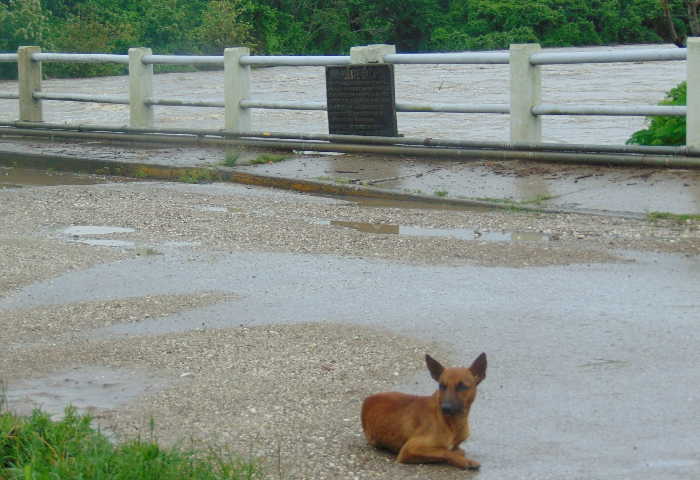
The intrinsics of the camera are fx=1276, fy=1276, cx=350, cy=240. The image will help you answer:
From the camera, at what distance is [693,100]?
39.4 feet

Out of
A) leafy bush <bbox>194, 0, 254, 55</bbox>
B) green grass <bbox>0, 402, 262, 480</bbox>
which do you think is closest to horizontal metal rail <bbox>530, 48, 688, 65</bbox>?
green grass <bbox>0, 402, 262, 480</bbox>

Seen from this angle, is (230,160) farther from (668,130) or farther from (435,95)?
(435,95)

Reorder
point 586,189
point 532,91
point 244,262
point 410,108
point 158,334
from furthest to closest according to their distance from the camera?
point 410,108 < point 532,91 < point 586,189 < point 244,262 < point 158,334

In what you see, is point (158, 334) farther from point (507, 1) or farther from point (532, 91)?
point (507, 1)

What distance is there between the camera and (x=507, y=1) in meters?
47.1

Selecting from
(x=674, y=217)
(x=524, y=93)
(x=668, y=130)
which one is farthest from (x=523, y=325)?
(x=524, y=93)

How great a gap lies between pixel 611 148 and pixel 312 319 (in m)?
6.05

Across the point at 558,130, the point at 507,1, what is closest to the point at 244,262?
the point at 558,130

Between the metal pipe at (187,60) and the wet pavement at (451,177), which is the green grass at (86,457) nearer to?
the wet pavement at (451,177)

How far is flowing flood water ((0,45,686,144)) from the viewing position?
20.1 m

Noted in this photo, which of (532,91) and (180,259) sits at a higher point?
(532,91)

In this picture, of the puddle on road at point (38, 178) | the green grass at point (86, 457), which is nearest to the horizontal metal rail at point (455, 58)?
the puddle on road at point (38, 178)

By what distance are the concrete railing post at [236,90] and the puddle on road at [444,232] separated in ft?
18.9

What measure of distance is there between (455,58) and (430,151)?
1163mm
